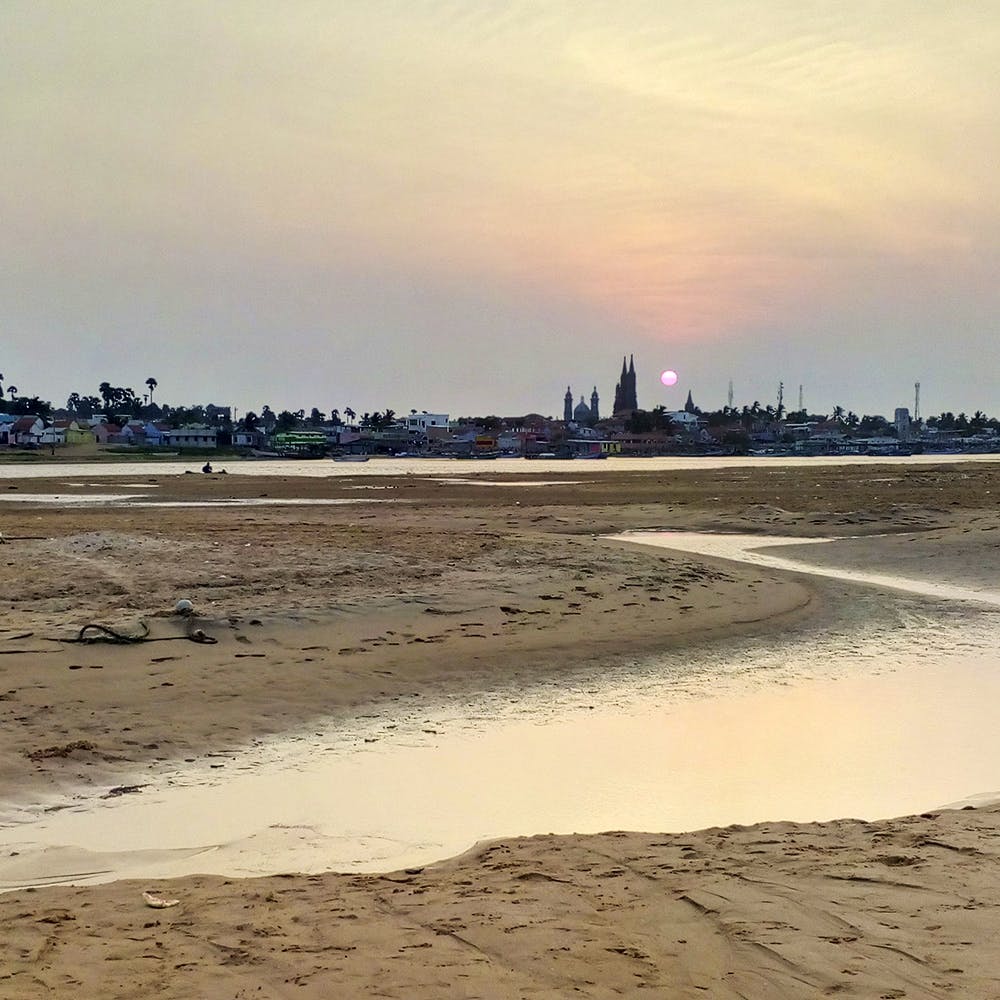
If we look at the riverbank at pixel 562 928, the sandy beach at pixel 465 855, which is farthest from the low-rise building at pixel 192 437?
the riverbank at pixel 562 928

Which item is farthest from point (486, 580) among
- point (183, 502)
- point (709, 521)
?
point (183, 502)

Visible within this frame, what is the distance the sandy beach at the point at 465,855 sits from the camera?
490 centimetres

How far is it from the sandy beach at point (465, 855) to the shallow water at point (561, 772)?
0.55m

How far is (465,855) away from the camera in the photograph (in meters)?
6.94

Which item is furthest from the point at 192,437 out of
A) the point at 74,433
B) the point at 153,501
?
the point at 153,501

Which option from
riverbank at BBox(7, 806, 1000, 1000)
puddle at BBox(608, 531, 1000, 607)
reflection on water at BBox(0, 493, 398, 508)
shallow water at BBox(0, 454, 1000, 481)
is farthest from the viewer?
shallow water at BBox(0, 454, 1000, 481)

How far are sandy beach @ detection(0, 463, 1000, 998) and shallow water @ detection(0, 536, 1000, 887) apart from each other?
1.80 feet

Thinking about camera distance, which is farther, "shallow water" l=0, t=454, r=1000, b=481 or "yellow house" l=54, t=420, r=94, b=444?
"yellow house" l=54, t=420, r=94, b=444

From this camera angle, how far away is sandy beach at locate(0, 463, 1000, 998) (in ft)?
16.1

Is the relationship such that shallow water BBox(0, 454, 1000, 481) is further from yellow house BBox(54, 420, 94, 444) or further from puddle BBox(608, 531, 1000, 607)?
puddle BBox(608, 531, 1000, 607)

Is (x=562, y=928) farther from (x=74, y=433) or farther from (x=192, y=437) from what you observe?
(x=192, y=437)

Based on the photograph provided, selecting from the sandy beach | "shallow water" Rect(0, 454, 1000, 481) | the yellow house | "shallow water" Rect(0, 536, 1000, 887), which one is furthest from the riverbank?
the yellow house

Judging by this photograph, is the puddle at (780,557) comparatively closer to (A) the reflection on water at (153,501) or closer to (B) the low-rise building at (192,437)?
(A) the reflection on water at (153,501)

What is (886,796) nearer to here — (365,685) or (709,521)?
(365,685)
